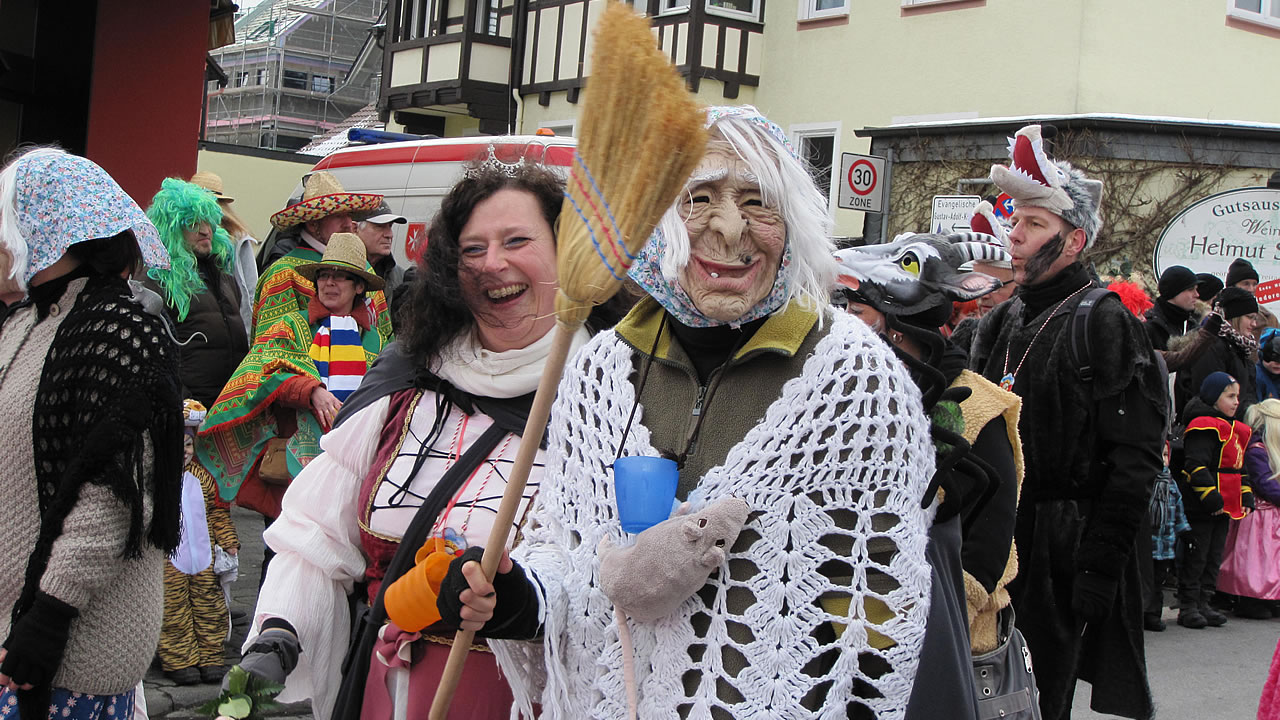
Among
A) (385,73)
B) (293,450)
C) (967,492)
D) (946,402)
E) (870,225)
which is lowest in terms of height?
(293,450)

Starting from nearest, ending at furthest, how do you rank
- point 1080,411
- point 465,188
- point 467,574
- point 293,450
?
point 467,574 → point 465,188 → point 1080,411 → point 293,450

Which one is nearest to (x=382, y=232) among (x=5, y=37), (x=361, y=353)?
(x=361, y=353)

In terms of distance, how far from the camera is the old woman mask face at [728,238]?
7.35ft

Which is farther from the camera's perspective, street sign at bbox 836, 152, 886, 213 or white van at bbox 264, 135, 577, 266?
street sign at bbox 836, 152, 886, 213

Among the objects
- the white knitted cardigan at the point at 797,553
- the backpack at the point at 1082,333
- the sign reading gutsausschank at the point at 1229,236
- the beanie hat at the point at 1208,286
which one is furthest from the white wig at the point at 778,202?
the sign reading gutsausschank at the point at 1229,236

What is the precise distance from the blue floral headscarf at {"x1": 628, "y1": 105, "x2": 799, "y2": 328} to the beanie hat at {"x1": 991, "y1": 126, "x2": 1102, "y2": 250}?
2.08 meters

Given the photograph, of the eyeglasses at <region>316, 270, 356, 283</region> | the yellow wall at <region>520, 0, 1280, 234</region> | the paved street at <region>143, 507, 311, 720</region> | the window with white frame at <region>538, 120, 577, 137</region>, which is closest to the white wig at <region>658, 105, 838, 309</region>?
the paved street at <region>143, 507, 311, 720</region>

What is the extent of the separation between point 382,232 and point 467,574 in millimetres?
6016

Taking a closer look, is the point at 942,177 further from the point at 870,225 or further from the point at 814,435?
the point at 814,435

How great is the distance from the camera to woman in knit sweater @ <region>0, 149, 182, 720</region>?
3010 mm

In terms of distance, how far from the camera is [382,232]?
7.89 m

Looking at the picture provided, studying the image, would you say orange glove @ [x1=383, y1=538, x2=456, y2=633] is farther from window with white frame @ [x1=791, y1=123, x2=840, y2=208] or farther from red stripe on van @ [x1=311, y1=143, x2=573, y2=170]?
window with white frame @ [x1=791, y1=123, x2=840, y2=208]

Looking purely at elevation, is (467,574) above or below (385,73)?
below

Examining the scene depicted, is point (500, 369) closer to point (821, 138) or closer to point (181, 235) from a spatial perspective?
point (181, 235)
